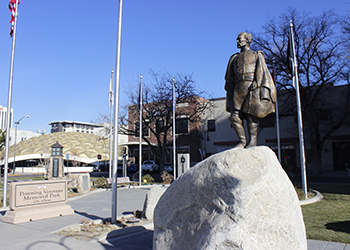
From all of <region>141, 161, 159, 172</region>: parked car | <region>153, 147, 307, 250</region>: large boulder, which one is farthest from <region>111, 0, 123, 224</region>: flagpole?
→ <region>141, 161, 159, 172</region>: parked car

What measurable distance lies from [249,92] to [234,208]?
3.05 m

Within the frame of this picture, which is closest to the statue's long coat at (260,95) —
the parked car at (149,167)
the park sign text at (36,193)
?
the park sign text at (36,193)

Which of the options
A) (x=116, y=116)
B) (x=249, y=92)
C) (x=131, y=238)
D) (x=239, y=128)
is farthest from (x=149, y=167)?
(x=249, y=92)

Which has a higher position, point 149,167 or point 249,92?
point 249,92

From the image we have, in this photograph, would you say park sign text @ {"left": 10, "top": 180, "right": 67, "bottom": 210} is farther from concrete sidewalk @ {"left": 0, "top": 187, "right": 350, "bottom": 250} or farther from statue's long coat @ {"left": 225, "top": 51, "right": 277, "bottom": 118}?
statue's long coat @ {"left": 225, "top": 51, "right": 277, "bottom": 118}

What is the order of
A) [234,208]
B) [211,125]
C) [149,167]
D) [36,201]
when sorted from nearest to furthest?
[234,208], [36,201], [149,167], [211,125]

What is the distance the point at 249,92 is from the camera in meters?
6.39

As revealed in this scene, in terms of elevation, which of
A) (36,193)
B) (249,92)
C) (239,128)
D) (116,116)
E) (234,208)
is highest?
(249,92)

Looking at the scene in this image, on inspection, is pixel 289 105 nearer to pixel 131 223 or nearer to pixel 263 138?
pixel 263 138

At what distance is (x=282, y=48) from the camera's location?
28.4 meters

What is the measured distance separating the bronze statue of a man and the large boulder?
1.68 meters

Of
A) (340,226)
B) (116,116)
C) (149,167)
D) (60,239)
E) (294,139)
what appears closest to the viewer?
(60,239)

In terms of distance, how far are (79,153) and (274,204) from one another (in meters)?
57.8

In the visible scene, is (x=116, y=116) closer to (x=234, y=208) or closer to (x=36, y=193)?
(x=36, y=193)
